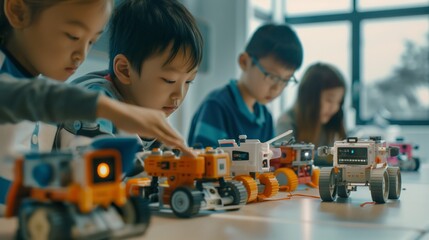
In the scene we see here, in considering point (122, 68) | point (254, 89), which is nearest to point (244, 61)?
point (254, 89)

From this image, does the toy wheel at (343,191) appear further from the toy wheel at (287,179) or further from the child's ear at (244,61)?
the child's ear at (244,61)

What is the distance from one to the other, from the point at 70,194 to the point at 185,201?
325mm

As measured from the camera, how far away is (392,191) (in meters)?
1.10

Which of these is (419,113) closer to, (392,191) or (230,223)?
(392,191)

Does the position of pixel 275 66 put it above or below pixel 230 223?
above

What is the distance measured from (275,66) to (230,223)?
109cm

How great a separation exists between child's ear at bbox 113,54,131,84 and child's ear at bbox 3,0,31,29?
380 millimetres

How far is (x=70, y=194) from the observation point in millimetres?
513

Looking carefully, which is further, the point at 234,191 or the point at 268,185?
the point at 268,185

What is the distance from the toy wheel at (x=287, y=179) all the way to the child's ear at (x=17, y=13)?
2.32ft

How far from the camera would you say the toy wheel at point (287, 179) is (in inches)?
49.2

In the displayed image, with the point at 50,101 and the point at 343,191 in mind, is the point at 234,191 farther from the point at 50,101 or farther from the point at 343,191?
the point at 50,101

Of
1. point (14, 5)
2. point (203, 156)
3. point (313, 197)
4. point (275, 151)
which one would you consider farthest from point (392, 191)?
point (14, 5)

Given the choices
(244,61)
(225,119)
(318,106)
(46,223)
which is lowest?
(46,223)
